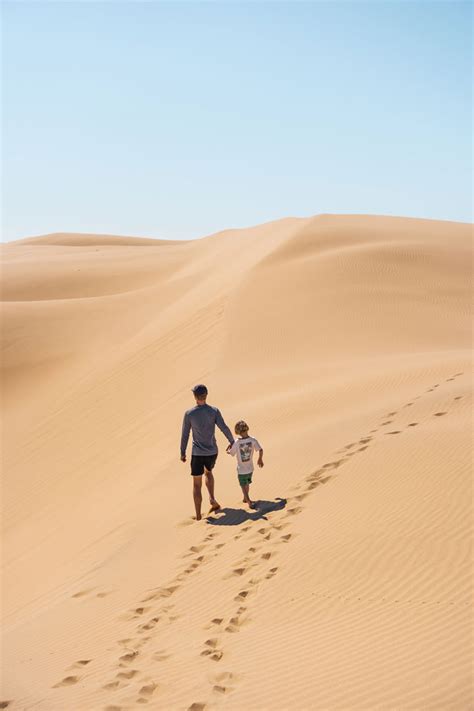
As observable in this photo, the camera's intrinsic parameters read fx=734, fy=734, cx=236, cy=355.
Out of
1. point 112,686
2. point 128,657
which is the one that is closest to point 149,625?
point 128,657

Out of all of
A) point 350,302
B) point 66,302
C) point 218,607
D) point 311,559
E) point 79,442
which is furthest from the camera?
point 66,302

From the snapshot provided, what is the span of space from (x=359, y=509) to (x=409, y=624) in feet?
7.44

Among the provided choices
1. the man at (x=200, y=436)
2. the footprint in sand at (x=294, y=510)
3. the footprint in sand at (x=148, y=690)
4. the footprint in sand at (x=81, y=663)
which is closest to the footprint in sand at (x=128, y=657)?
the footprint in sand at (x=81, y=663)

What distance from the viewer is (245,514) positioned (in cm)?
861

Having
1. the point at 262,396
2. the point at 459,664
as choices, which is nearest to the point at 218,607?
the point at 459,664

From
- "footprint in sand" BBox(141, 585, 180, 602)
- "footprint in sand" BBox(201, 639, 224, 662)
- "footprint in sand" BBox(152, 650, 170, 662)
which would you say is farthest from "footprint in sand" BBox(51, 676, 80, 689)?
"footprint in sand" BBox(141, 585, 180, 602)

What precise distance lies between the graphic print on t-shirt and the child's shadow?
60 cm

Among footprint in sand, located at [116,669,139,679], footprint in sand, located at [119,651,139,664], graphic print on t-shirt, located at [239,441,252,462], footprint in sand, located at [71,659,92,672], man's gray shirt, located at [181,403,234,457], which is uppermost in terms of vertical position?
man's gray shirt, located at [181,403,234,457]

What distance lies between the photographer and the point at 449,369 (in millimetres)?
12766

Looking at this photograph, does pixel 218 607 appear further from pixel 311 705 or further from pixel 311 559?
pixel 311 705

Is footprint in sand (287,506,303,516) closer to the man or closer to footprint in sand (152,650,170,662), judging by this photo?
the man

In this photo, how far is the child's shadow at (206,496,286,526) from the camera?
27.6ft

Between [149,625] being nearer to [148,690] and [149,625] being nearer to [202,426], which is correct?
[148,690]

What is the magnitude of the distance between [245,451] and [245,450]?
15 mm
